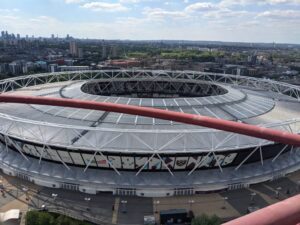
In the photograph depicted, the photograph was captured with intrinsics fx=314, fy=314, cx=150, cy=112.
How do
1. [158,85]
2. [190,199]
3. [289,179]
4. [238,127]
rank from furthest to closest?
1. [158,85]
2. [289,179]
3. [190,199]
4. [238,127]

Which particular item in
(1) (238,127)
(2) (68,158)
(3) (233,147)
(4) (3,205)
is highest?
(1) (238,127)

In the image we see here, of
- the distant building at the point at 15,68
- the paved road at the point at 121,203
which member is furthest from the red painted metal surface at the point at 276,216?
the distant building at the point at 15,68

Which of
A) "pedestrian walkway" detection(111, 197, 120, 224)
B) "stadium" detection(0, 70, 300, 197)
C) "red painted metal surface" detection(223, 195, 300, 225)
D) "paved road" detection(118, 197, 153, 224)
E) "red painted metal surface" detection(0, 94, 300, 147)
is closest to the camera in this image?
"red painted metal surface" detection(223, 195, 300, 225)

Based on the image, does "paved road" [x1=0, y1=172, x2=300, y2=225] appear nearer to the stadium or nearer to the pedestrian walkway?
the pedestrian walkway

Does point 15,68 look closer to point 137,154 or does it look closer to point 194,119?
point 137,154

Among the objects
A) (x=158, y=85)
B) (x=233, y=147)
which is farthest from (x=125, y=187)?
(x=158, y=85)

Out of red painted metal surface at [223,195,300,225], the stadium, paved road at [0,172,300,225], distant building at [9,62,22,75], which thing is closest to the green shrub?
paved road at [0,172,300,225]

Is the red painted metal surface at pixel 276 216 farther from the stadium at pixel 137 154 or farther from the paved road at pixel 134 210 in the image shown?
the paved road at pixel 134 210

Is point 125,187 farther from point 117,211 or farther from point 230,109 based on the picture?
point 230,109

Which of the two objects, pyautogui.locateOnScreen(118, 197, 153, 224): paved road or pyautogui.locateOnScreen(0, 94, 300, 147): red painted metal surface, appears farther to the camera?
pyautogui.locateOnScreen(118, 197, 153, 224): paved road
